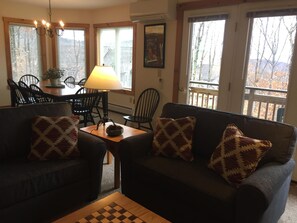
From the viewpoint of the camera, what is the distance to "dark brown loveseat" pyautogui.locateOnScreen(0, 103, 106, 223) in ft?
5.95

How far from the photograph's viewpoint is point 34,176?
189 centimetres

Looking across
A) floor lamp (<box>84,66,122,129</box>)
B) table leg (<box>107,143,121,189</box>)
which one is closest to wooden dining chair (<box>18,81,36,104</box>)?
floor lamp (<box>84,66,122,129</box>)

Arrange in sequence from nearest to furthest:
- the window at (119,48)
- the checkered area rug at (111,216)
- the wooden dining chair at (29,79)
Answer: the checkered area rug at (111,216) → the window at (119,48) → the wooden dining chair at (29,79)

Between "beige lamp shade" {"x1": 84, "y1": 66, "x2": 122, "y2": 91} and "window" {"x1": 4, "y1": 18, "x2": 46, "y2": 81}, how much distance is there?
4.20 metres

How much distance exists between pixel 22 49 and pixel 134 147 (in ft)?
16.5

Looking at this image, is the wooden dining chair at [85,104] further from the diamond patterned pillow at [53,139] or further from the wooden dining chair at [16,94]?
the diamond patterned pillow at [53,139]

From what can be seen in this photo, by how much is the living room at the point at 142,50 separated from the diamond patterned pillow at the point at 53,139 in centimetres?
215

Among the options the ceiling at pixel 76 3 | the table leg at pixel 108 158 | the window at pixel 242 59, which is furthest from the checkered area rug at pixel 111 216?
the ceiling at pixel 76 3

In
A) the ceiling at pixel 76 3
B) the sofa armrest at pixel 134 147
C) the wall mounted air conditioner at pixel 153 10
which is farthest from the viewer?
the ceiling at pixel 76 3

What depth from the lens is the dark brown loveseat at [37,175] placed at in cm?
181

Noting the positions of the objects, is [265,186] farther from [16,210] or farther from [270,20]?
[270,20]

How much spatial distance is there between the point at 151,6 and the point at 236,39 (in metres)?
1.48

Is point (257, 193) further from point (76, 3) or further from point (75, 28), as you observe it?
point (75, 28)

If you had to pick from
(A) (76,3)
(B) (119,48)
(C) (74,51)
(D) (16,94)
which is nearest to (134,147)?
(D) (16,94)
